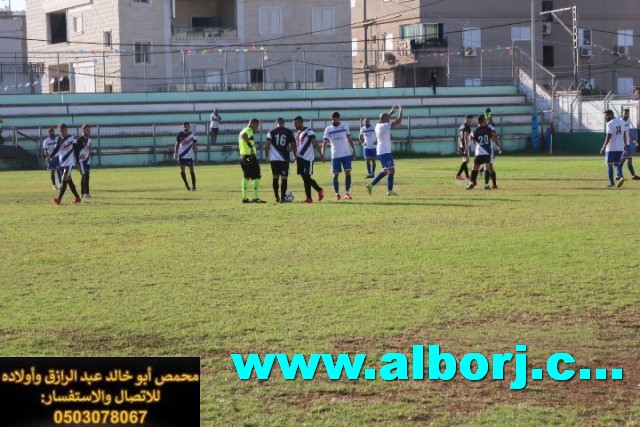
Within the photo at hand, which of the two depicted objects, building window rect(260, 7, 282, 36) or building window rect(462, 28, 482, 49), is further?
building window rect(462, 28, 482, 49)

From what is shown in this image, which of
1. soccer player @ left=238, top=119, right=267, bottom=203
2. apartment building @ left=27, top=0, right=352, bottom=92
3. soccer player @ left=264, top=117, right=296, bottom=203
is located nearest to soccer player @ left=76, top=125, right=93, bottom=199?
soccer player @ left=238, top=119, right=267, bottom=203

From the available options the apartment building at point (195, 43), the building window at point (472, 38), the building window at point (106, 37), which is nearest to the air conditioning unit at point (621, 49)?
the building window at point (472, 38)

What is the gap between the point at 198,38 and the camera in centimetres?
6675

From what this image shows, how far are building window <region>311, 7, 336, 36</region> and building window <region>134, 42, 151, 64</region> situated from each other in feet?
34.6

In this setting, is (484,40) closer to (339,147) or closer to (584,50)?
(584,50)

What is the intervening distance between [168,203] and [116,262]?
10497 millimetres

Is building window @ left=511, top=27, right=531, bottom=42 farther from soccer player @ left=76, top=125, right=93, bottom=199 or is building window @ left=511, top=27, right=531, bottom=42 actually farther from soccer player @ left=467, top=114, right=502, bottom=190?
soccer player @ left=76, top=125, right=93, bottom=199

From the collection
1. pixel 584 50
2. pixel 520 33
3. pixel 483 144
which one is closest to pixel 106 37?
pixel 520 33

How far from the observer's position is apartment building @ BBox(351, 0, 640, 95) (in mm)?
70000

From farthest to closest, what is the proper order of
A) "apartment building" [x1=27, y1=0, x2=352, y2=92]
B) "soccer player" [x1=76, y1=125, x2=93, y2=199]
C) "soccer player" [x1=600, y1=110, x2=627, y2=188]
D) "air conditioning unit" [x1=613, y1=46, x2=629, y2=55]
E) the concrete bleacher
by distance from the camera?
"air conditioning unit" [x1=613, y1=46, x2=629, y2=55] → "apartment building" [x1=27, y1=0, x2=352, y2=92] → the concrete bleacher → "soccer player" [x1=600, y1=110, x2=627, y2=188] → "soccer player" [x1=76, y1=125, x2=93, y2=199]

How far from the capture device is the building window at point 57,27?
72438 millimetres

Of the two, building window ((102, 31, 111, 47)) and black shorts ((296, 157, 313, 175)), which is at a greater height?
building window ((102, 31, 111, 47))

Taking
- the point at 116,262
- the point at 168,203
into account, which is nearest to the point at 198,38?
the point at 168,203

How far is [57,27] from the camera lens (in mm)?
72938
